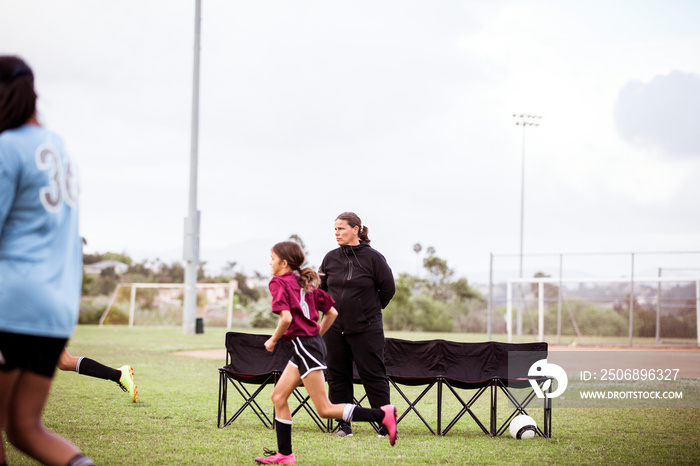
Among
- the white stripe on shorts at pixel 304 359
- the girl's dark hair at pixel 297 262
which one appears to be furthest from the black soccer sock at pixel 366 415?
the girl's dark hair at pixel 297 262

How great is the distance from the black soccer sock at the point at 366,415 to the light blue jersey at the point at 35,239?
105 inches

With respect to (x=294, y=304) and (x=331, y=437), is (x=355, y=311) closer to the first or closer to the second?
(x=331, y=437)

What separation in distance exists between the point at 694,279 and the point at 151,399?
64.0 ft

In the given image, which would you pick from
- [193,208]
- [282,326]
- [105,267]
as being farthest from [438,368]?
[105,267]

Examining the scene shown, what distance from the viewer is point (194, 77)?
24.2 metres

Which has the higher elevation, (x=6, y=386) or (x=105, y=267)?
(x=6, y=386)

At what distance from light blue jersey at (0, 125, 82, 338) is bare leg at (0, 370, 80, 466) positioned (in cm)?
21

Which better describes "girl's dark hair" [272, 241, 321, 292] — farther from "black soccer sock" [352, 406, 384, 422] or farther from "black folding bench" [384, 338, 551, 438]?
"black folding bench" [384, 338, 551, 438]

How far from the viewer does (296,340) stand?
4871mm

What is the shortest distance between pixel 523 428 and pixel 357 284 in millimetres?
1999

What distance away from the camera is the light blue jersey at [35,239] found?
8.68 ft

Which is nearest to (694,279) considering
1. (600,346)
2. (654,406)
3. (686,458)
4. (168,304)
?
(600,346)

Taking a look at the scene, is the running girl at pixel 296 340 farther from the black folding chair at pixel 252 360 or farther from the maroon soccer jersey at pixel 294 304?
the black folding chair at pixel 252 360

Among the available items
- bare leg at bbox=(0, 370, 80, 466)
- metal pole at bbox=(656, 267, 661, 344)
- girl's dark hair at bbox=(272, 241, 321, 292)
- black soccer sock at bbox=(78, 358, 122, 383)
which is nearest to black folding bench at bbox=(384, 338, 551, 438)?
girl's dark hair at bbox=(272, 241, 321, 292)
